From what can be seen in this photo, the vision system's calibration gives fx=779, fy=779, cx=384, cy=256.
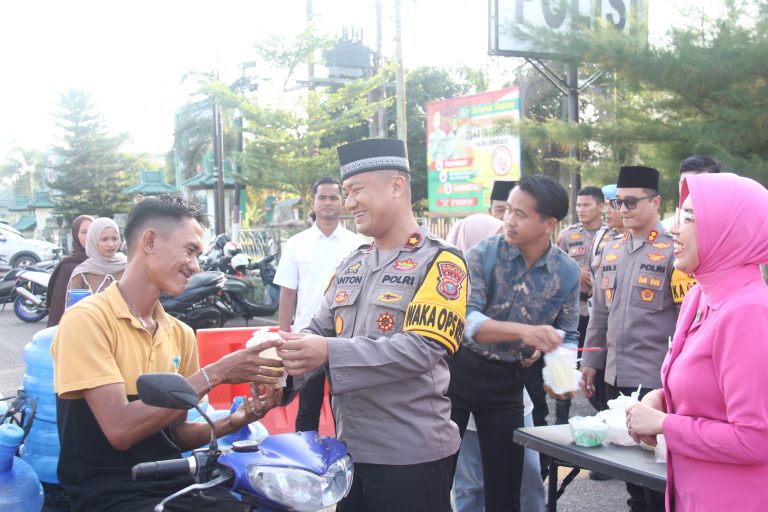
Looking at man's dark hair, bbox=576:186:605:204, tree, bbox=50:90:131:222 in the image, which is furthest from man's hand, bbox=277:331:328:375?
tree, bbox=50:90:131:222

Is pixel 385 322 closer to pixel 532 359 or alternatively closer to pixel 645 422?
pixel 645 422

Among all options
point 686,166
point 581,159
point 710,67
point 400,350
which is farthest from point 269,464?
point 581,159

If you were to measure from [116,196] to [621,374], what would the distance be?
A: 46.9 metres

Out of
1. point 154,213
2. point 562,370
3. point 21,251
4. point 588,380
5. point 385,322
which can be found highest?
point 154,213

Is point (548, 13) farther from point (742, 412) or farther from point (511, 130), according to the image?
point (742, 412)

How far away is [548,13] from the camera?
410 inches

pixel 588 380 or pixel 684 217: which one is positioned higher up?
pixel 684 217

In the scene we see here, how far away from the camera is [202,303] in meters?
→ 11.9

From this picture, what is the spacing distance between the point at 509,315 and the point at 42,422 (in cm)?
219

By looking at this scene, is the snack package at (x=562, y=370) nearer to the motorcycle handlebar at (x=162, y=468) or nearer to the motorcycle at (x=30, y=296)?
the motorcycle handlebar at (x=162, y=468)

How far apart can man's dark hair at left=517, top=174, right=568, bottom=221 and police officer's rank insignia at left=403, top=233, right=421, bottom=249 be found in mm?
1212

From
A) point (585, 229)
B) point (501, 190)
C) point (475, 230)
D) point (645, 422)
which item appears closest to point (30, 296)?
point (585, 229)

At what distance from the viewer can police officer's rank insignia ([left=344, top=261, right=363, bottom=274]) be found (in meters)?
2.95

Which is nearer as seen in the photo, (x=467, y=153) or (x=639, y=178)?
(x=639, y=178)
